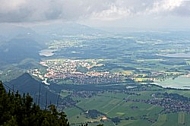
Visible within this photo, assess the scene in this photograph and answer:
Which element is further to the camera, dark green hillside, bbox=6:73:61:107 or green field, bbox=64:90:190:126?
dark green hillside, bbox=6:73:61:107

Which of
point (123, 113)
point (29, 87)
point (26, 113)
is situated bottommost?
point (123, 113)

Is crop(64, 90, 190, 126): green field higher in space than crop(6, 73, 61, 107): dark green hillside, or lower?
lower

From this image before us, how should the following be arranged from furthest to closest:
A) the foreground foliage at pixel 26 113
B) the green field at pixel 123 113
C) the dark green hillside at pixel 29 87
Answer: the dark green hillside at pixel 29 87 < the green field at pixel 123 113 < the foreground foliage at pixel 26 113

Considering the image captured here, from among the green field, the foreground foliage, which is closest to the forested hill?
the foreground foliage

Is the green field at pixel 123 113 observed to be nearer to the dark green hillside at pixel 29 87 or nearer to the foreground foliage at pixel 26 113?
the dark green hillside at pixel 29 87

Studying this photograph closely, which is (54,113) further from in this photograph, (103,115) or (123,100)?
(123,100)

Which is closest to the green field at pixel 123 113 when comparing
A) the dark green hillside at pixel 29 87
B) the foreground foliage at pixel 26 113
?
the dark green hillside at pixel 29 87

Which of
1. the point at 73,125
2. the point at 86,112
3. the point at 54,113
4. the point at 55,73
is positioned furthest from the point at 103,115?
the point at 55,73

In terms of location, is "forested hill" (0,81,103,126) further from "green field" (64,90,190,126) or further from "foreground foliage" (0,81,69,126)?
"green field" (64,90,190,126)

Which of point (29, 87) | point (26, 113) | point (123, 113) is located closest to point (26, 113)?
point (26, 113)

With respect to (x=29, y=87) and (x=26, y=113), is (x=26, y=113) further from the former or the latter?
(x=29, y=87)

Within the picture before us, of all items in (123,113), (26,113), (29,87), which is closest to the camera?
(26,113)
